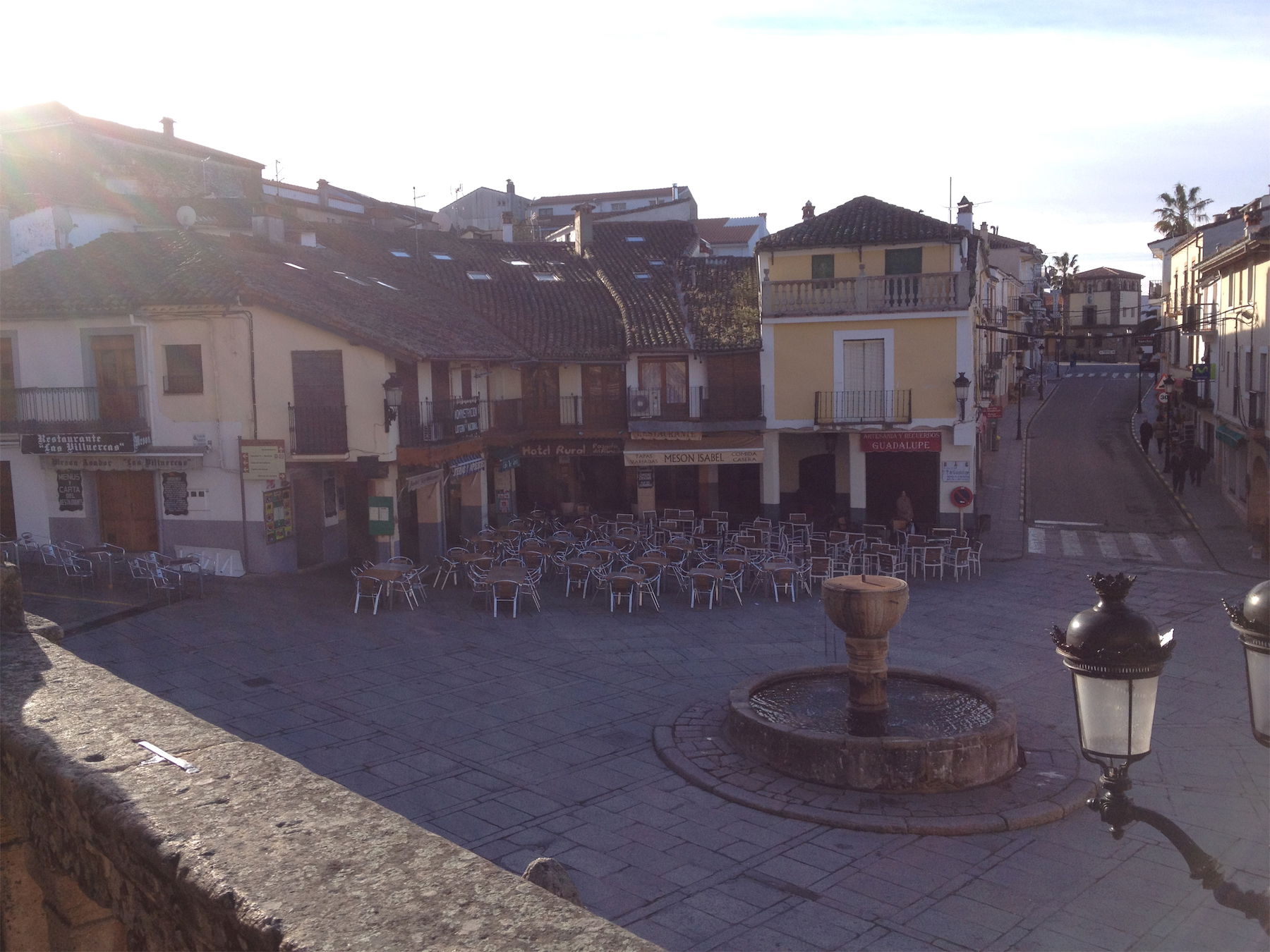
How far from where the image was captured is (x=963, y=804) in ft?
33.7

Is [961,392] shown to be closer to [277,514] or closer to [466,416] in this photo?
[466,416]

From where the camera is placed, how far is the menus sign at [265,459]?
20.2 meters

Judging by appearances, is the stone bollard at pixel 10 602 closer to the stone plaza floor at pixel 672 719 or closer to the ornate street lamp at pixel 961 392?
the stone plaza floor at pixel 672 719

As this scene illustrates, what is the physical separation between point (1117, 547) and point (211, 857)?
86.6 feet

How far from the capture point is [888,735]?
37.3 feet

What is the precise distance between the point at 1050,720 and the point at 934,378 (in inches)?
563

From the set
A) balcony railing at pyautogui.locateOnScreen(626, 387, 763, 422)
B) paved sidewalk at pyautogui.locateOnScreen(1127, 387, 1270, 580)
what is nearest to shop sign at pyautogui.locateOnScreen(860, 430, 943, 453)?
balcony railing at pyautogui.locateOnScreen(626, 387, 763, 422)

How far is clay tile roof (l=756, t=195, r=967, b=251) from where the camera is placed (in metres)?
26.4

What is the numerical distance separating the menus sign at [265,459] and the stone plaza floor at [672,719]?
2.10m

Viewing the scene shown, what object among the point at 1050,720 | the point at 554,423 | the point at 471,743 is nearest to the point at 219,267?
the point at 554,423

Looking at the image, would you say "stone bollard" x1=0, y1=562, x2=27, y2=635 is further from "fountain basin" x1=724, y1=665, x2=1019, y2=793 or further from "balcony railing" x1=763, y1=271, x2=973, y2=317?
"balcony railing" x1=763, y1=271, x2=973, y2=317

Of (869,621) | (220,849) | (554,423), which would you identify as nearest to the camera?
(220,849)

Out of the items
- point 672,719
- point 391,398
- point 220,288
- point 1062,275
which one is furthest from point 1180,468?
point 1062,275

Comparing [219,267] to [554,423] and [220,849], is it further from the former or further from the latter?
[220,849]
